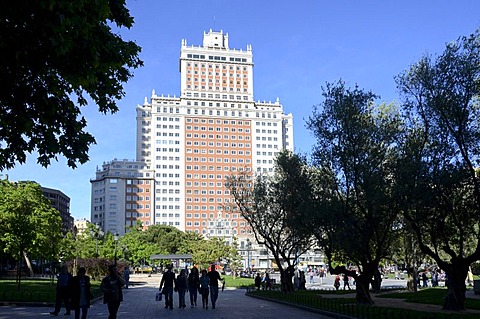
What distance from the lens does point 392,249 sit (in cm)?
4019

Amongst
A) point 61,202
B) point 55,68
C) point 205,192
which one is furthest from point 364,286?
point 61,202

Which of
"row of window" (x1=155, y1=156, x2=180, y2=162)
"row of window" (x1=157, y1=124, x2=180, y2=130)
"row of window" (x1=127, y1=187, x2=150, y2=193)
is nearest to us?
"row of window" (x1=127, y1=187, x2=150, y2=193)

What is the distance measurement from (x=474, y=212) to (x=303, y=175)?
11.7m

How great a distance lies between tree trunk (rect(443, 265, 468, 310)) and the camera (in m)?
20.7

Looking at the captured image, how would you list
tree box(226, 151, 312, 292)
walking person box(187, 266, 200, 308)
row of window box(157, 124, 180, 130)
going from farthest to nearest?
1. row of window box(157, 124, 180, 130)
2. tree box(226, 151, 312, 292)
3. walking person box(187, 266, 200, 308)

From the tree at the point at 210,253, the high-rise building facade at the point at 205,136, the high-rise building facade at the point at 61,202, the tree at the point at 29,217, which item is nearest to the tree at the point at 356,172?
the tree at the point at 29,217

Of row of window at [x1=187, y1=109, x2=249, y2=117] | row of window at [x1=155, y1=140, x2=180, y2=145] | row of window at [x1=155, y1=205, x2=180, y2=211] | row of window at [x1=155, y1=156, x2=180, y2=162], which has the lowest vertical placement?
row of window at [x1=155, y1=205, x2=180, y2=211]

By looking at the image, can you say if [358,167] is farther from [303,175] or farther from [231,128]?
[231,128]

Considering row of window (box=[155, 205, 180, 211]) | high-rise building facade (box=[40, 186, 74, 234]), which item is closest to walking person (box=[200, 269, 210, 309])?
row of window (box=[155, 205, 180, 211])

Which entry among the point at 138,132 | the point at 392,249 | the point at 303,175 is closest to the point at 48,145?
the point at 303,175

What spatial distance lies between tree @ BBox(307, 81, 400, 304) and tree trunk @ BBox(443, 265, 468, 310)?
345 centimetres

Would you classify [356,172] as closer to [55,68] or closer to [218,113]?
[55,68]

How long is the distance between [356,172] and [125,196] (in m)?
132

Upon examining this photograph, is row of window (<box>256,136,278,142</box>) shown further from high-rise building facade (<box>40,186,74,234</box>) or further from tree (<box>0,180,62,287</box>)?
tree (<box>0,180,62,287</box>)
